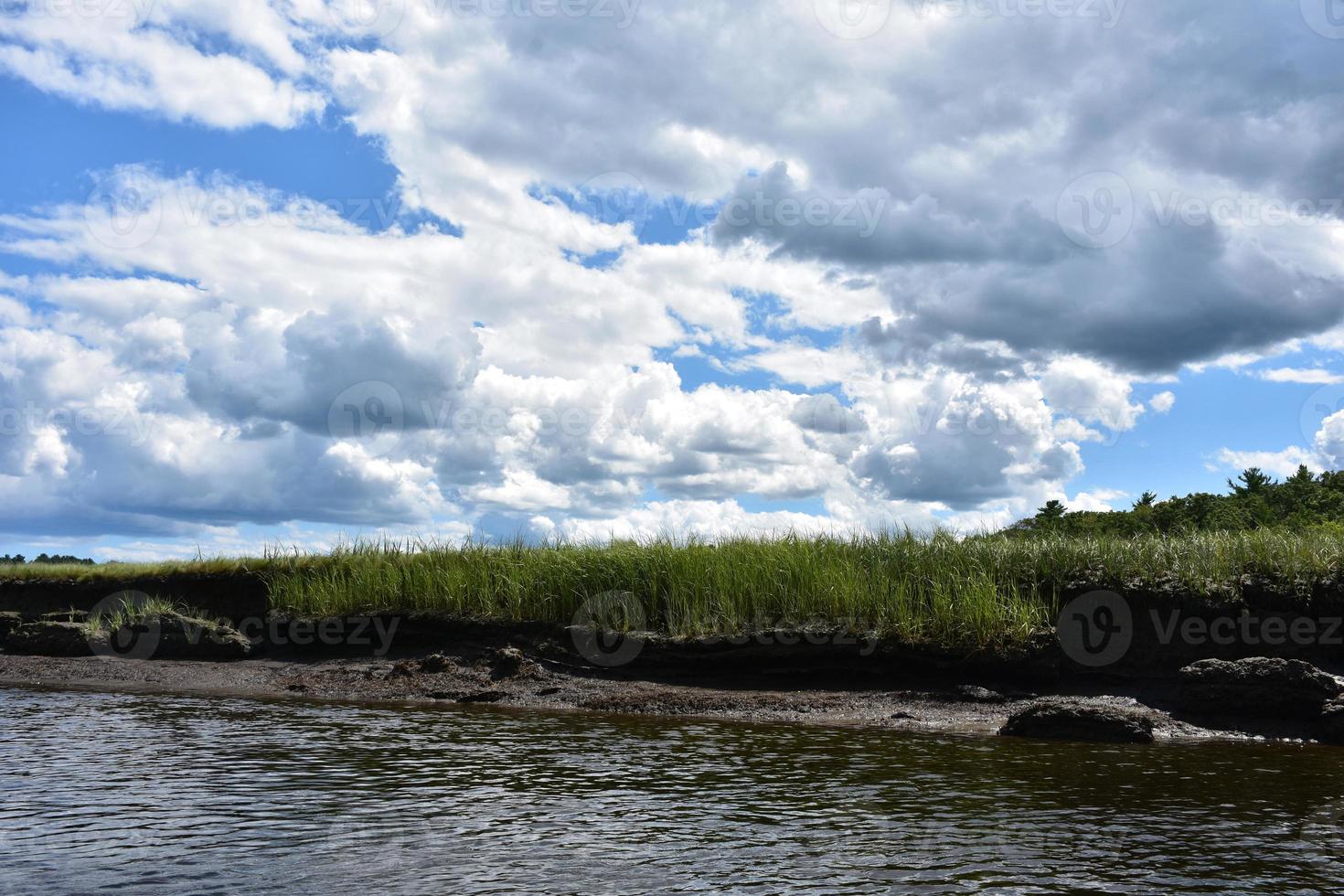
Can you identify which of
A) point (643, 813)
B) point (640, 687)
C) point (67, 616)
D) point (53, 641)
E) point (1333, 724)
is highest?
point (67, 616)

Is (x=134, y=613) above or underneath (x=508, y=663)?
above

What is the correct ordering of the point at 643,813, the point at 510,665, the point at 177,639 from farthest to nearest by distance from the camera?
the point at 177,639, the point at 510,665, the point at 643,813

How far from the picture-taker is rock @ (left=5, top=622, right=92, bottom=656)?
64.5 ft

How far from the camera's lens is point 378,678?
616 inches

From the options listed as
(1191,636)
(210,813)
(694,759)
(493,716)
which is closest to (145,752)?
(210,813)

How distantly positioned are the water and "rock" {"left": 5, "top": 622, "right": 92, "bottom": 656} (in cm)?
1019

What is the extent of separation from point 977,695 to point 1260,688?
3.38 m

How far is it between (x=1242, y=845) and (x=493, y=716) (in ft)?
27.7

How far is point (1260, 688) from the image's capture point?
11625 millimetres
